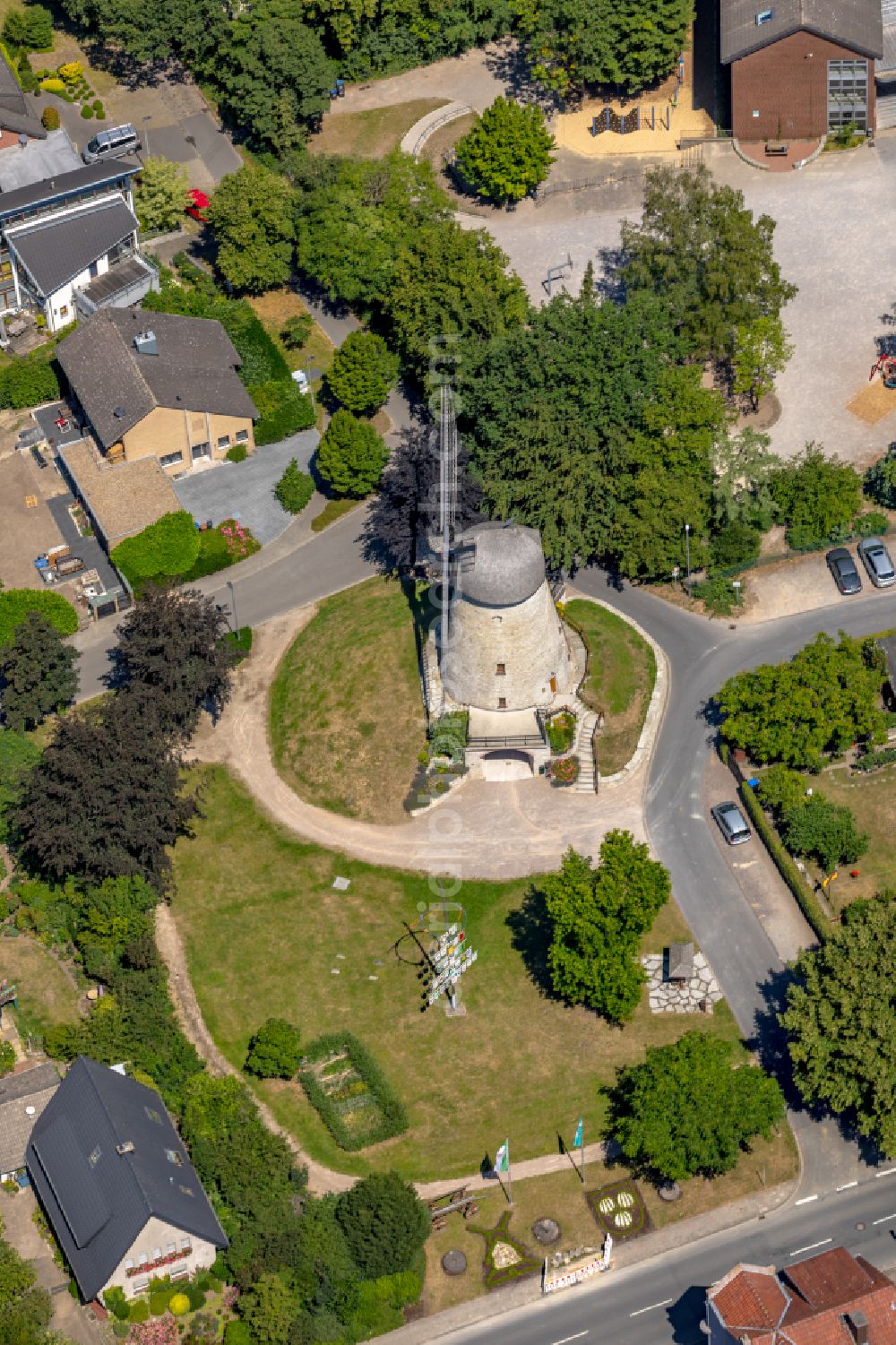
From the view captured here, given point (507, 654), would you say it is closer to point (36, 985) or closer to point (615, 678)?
point (615, 678)

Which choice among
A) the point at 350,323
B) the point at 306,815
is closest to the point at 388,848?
the point at 306,815

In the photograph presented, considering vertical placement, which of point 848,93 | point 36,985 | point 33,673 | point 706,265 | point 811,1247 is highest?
point 848,93

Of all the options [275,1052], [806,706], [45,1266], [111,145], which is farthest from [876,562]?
[111,145]

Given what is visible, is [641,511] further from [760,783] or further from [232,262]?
[232,262]

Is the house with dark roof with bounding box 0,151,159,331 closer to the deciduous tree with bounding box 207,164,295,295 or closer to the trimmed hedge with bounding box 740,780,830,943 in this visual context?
the deciduous tree with bounding box 207,164,295,295

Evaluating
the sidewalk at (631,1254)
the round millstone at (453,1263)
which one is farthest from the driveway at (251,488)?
the round millstone at (453,1263)

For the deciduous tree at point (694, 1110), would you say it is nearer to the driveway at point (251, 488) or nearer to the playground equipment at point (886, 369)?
the driveway at point (251, 488)

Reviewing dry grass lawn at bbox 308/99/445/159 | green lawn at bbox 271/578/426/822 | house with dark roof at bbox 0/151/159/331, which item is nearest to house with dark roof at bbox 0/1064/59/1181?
green lawn at bbox 271/578/426/822
